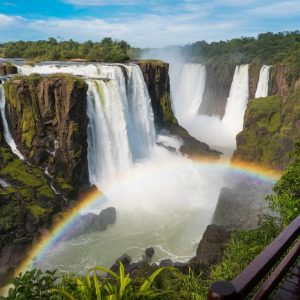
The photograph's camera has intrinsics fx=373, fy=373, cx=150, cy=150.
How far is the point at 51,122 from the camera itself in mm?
28688

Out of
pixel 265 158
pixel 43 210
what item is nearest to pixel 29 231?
pixel 43 210

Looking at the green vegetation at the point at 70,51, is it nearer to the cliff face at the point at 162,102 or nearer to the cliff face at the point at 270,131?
the cliff face at the point at 162,102

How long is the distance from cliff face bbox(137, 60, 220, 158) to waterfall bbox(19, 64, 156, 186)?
172 inches

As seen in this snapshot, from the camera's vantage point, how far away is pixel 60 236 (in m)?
24.4

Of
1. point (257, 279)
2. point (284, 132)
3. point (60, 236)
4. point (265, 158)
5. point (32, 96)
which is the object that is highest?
point (257, 279)

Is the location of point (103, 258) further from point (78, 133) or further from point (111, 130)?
point (111, 130)

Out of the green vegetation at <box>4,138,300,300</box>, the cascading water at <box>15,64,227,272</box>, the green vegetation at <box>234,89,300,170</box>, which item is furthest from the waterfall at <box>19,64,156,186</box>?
the green vegetation at <box>4,138,300,300</box>

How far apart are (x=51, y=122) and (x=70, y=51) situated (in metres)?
20.5

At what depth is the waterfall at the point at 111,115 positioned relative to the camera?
30.6m

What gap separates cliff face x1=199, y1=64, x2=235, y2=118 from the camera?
52.2 m

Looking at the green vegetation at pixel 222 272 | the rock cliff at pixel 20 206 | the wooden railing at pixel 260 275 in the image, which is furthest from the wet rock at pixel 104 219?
the wooden railing at pixel 260 275

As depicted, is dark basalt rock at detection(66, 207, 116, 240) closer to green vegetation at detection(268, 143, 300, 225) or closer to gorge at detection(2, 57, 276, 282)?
gorge at detection(2, 57, 276, 282)

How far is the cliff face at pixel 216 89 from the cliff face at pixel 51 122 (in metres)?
28.3

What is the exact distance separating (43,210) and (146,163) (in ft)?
41.7
